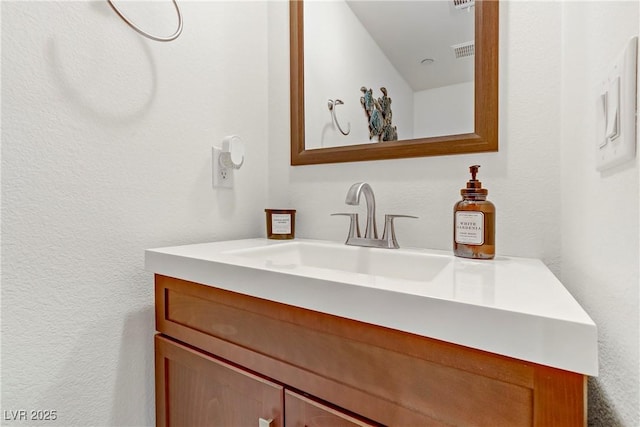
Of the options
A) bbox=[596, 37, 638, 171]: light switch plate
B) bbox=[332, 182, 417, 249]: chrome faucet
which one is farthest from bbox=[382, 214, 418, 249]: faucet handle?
bbox=[596, 37, 638, 171]: light switch plate

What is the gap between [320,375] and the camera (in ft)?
1.73

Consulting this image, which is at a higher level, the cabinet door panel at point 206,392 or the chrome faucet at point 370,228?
the chrome faucet at point 370,228

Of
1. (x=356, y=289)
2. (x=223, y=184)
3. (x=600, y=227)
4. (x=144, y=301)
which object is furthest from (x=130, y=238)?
(x=600, y=227)

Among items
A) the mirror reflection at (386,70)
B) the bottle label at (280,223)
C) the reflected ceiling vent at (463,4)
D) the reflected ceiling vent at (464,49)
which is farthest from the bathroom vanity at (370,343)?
the reflected ceiling vent at (463,4)

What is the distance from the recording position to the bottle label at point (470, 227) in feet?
2.27

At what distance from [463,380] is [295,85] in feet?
3.32

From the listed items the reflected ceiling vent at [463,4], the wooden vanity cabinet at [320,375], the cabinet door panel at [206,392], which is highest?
the reflected ceiling vent at [463,4]

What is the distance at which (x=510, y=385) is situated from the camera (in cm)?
37

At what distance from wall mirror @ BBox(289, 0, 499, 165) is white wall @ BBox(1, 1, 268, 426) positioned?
0.99 feet

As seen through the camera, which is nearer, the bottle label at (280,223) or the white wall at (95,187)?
the white wall at (95,187)

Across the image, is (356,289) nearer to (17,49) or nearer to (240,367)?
(240,367)

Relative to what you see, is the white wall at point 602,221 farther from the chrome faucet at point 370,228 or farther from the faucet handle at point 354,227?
the faucet handle at point 354,227

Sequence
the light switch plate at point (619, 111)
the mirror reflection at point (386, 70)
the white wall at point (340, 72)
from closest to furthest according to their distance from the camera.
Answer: the light switch plate at point (619, 111) → the mirror reflection at point (386, 70) → the white wall at point (340, 72)

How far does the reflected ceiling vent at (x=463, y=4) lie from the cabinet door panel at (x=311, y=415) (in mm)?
971
